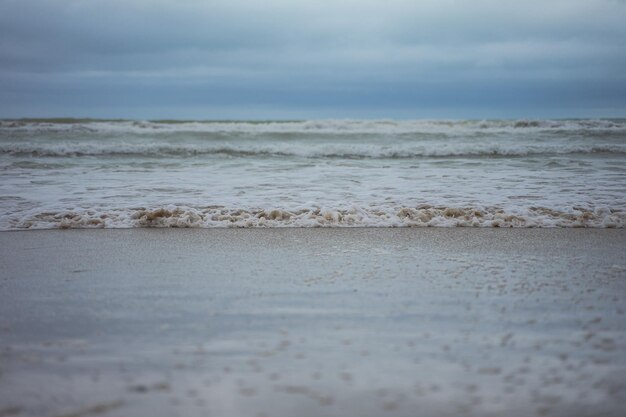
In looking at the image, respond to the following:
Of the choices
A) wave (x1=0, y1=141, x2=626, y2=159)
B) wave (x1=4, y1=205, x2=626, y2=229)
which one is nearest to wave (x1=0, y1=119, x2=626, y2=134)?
wave (x1=0, y1=141, x2=626, y2=159)

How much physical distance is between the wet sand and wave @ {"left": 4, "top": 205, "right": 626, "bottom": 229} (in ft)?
3.43

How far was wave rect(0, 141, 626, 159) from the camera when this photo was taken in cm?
1355

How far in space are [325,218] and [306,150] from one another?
363 inches

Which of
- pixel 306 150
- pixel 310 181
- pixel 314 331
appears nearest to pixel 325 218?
pixel 310 181

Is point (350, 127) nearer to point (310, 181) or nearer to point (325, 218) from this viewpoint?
point (310, 181)

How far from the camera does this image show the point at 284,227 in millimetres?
5379

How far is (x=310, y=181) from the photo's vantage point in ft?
27.2

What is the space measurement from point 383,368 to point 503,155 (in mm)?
12063

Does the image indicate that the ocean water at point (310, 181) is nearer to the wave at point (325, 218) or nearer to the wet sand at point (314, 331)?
the wave at point (325, 218)

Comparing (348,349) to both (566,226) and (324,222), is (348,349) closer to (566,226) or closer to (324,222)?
(324,222)

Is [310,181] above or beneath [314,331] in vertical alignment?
above

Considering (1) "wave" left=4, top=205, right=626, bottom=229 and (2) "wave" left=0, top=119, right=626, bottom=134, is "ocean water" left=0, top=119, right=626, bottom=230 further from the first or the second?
(2) "wave" left=0, top=119, right=626, bottom=134

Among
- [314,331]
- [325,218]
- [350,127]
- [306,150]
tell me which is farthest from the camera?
[350,127]

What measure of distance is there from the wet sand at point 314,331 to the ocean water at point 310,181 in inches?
49.2
